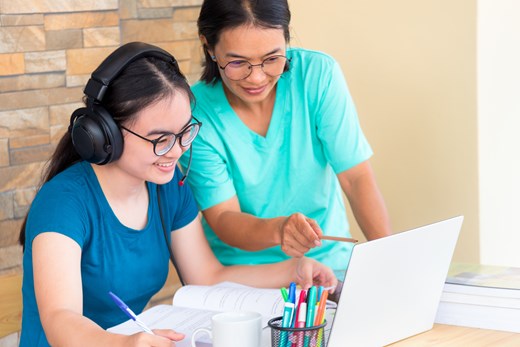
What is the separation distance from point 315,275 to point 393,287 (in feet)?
1.00

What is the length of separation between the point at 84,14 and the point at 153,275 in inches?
38.1

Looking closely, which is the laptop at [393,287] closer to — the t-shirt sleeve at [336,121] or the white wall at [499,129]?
the t-shirt sleeve at [336,121]

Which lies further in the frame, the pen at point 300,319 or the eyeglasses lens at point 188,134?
the eyeglasses lens at point 188,134

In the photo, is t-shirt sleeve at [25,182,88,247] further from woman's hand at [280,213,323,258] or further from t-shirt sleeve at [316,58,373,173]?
t-shirt sleeve at [316,58,373,173]

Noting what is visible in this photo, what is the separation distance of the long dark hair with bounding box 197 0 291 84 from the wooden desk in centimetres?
75

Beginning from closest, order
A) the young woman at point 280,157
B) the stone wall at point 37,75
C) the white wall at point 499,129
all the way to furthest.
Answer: the young woman at point 280,157 → the stone wall at point 37,75 → the white wall at point 499,129

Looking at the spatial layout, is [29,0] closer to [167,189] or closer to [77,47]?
[77,47]

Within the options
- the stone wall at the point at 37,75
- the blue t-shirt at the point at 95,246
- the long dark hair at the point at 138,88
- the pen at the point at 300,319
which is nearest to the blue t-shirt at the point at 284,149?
the blue t-shirt at the point at 95,246

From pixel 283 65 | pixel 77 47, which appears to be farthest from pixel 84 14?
pixel 283 65

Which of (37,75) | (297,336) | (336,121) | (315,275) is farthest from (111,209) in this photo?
(37,75)

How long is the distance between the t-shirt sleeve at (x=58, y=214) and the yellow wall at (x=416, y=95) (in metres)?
1.31

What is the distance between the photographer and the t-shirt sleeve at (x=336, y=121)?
1995 millimetres

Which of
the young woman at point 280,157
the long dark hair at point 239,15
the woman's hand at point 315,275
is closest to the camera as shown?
the woman's hand at point 315,275

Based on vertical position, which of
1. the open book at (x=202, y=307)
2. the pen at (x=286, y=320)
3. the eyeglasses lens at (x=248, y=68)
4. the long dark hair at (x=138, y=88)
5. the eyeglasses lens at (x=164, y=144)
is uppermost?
the eyeglasses lens at (x=248, y=68)
